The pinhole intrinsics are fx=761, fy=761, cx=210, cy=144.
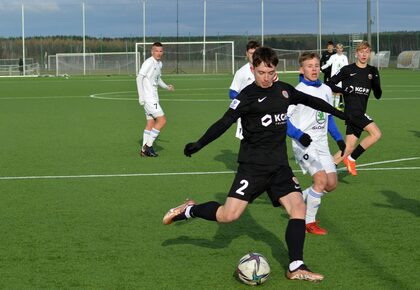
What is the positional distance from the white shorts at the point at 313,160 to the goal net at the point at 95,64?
182ft

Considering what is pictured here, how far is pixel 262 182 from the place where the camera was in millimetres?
6430

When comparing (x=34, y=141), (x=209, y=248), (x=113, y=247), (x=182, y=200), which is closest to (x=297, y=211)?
(x=209, y=248)

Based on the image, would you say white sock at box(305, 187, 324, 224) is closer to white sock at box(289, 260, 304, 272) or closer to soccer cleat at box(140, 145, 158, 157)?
white sock at box(289, 260, 304, 272)

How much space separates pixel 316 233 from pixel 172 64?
5638cm

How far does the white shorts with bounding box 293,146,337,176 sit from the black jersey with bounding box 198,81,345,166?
4.75 ft

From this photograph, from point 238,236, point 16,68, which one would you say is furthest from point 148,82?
point 16,68

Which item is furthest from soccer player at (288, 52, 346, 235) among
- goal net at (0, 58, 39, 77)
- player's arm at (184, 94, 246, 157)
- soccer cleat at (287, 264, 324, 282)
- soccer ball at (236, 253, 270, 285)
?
goal net at (0, 58, 39, 77)

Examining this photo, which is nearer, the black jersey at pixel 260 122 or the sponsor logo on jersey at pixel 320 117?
the black jersey at pixel 260 122

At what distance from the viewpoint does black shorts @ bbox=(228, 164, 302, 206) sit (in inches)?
253

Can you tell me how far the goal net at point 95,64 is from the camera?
63.2m

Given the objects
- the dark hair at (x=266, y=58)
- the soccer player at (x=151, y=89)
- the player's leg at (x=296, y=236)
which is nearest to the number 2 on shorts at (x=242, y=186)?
the player's leg at (x=296, y=236)

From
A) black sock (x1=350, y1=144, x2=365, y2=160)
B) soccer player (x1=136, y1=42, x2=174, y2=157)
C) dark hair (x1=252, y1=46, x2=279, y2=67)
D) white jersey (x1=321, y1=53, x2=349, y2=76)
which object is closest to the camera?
dark hair (x1=252, y1=46, x2=279, y2=67)

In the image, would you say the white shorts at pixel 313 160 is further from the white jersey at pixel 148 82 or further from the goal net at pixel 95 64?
the goal net at pixel 95 64

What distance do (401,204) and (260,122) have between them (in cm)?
362
